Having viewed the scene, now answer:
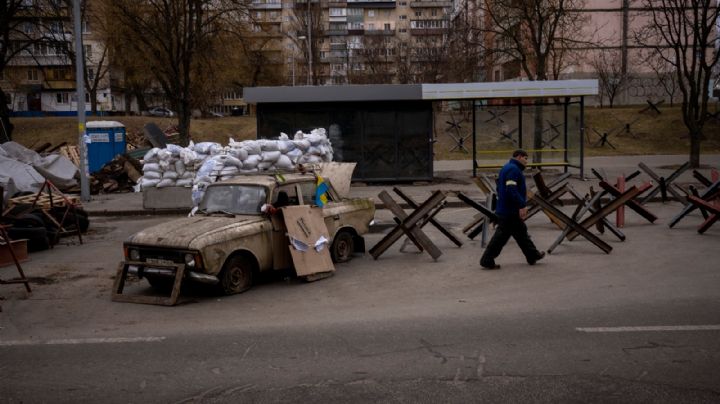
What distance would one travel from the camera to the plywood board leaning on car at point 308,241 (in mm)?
9383

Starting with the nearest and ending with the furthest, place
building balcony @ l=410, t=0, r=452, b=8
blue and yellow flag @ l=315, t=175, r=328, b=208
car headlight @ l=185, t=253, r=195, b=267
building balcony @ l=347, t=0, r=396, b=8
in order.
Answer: car headlight @ l=185, t=253, r=195, b=267 → blue and yellow flag @ l=315, t=175, r=328, b=208 → building balcony @ l=410, t=0, r=452, b=8 → building balcony @ l=347, t=0, r=396, b=8

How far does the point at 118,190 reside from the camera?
76.4 ft

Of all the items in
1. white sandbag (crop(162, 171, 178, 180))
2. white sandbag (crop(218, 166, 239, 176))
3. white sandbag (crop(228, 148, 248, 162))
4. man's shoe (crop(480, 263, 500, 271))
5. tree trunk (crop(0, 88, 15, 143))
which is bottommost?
man's shoe (crop(480, 263, 500, 271))

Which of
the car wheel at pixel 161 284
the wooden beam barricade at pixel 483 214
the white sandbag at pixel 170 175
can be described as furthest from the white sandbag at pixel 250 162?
the car wheel at pixel 161 284

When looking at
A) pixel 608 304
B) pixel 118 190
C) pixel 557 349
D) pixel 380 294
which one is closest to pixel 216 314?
pixel 380 294

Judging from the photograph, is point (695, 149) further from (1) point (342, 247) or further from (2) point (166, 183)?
(1) point (342, 247)

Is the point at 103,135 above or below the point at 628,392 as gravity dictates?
above

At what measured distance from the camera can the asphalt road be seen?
17.5ft

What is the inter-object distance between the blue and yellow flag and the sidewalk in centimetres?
655

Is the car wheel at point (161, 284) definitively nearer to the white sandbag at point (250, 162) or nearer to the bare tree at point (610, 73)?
the white sandbag at point (250, 162)

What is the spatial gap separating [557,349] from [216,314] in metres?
3.79

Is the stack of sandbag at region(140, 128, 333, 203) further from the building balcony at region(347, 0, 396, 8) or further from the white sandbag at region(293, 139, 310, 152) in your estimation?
the building balcony at region(347, 0, 396, 8)

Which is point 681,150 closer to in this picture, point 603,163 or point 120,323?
point 603,163

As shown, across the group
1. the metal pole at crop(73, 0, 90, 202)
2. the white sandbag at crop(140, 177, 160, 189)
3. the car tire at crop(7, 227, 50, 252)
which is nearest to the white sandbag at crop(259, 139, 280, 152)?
the white sandbag at crop(140, 177, 160, 189)
